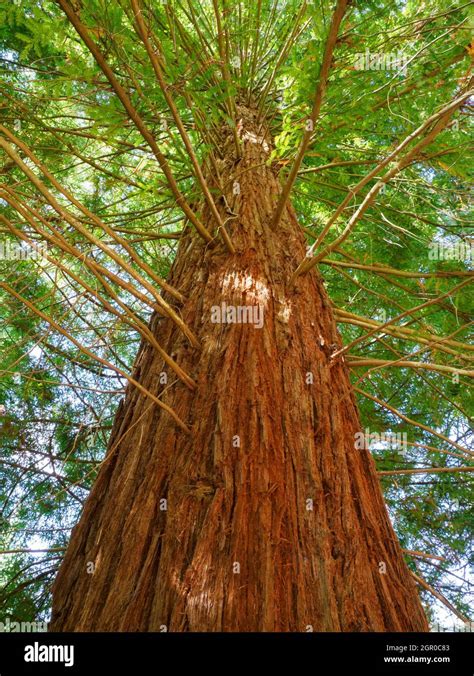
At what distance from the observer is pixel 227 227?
2.13 metres

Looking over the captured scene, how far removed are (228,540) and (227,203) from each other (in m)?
1.49

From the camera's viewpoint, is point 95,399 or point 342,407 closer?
point 342,407

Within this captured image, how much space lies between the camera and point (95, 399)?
3.39 metres

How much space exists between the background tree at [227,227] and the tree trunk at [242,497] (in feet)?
0.04

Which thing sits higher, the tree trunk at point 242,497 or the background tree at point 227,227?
the background tree at point 227,227

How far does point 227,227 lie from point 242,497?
47.3 inches


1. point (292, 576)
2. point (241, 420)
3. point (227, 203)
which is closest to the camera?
point (292, 576)

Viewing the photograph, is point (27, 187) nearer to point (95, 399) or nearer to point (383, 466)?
point (95, 399)

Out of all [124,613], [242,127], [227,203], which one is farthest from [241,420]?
[242,127]

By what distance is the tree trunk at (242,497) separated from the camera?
3.84ft

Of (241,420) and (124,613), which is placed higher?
(241,420)

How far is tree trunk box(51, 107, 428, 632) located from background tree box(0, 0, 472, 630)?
0.01m

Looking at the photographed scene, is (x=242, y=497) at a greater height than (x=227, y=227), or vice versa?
(x=227, y=227)

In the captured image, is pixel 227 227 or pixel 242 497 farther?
pixel 227 227
